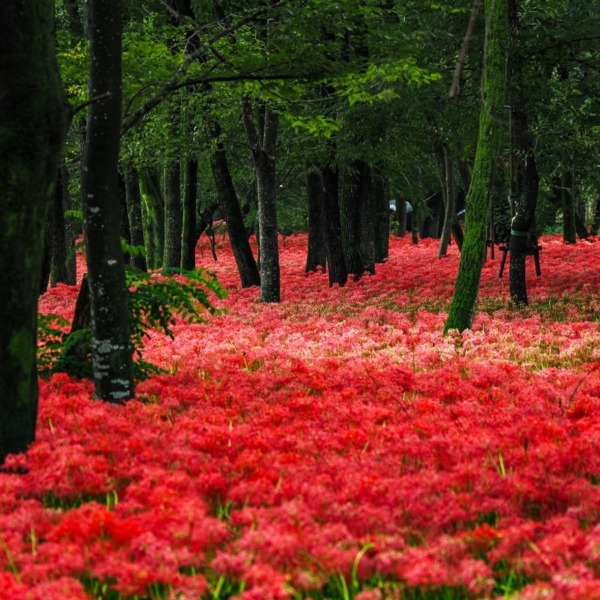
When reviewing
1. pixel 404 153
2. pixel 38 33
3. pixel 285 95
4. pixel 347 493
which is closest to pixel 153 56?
pixel 285 95

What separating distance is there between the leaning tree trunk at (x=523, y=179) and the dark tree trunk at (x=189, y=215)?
11.3 meters

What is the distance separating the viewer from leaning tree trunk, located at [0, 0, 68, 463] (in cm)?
551

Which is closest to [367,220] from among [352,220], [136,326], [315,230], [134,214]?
[352,220]

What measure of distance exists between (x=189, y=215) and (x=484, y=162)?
13856mm

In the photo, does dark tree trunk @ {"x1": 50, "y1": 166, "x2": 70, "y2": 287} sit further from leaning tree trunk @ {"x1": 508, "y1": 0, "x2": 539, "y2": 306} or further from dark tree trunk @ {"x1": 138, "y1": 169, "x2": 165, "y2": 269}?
leaning tree trunk @ {"x1": 508, "y1": 0, "x2": 539, "y2": 306}

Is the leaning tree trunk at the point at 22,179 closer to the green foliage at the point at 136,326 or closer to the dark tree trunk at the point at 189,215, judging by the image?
the green foliage at the point at 136,326

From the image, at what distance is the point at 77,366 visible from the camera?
875 cm

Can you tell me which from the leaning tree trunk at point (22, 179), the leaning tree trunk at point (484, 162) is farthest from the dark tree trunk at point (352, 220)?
the leaning tree trunk at point (22, 179)

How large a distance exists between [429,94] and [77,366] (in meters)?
12.9

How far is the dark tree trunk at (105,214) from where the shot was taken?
7.35 metres

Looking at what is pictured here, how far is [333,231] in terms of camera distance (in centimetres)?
2159

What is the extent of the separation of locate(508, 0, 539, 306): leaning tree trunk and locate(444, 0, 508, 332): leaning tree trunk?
3373 millimetres

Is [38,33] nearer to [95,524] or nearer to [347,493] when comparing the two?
[95,524]

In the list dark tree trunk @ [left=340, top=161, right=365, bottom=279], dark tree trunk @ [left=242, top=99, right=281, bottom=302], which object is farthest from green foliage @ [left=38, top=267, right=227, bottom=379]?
dark tree trunk @ [left=340, top=161, right=365, bottom=279]
